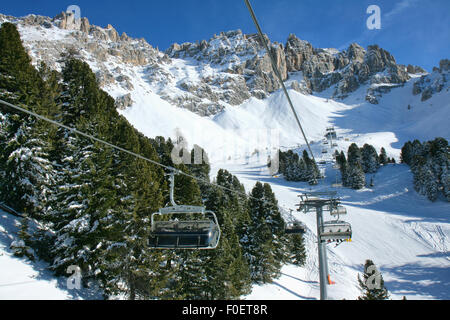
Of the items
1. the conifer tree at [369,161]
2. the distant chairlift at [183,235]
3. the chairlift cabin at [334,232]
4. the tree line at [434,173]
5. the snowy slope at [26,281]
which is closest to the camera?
the distant chairlift at [183,235]

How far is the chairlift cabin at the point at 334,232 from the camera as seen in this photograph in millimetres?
16141

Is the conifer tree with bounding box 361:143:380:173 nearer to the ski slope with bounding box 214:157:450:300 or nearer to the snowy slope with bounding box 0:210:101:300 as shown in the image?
the ski slope with bounding box 214:157:450:300

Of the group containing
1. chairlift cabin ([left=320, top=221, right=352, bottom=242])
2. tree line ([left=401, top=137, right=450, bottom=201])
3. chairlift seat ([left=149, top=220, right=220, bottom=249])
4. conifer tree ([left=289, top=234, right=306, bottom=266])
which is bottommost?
conifer tree ([left=289, top=234, right=306, bottom=266])

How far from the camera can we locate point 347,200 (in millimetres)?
58781

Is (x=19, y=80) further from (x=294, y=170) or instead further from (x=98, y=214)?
(x=294, y=170)

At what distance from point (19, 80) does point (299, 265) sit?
37.7m

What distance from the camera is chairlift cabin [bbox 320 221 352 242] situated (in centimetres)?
1614

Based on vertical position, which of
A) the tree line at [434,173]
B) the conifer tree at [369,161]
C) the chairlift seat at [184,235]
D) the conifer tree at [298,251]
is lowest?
the conifer tree at [298,251]

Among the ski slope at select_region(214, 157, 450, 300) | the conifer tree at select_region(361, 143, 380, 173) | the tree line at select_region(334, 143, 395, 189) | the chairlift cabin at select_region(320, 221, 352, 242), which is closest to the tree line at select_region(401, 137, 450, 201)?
the ski slope at select_region(214, 157, 450, 300)

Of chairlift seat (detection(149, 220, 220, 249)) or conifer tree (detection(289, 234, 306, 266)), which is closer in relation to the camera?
chairlift seat (detection(149, 220, 220, 249))

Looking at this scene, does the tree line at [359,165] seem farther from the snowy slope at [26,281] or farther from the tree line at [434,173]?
the snowy slope at [26,281]

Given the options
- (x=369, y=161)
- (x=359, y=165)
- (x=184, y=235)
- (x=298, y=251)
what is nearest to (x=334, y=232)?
(x=184, y=235)

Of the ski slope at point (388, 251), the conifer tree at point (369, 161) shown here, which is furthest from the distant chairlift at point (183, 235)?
the conifer tree at point (369, 161)
